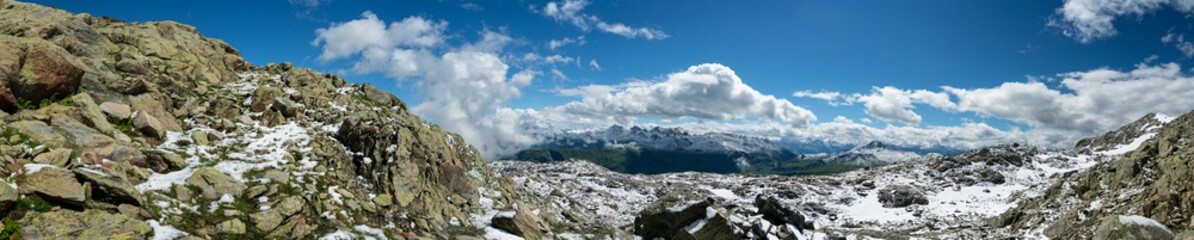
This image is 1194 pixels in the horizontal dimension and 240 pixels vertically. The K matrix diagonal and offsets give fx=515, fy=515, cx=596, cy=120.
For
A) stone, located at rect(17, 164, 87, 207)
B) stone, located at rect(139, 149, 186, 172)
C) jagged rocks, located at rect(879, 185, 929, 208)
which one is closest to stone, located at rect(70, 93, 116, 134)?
stone, located at rect(139, 149, 186, 172)

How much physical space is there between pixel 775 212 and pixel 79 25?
44484 millimetres

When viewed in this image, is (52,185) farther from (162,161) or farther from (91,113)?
(91,113)

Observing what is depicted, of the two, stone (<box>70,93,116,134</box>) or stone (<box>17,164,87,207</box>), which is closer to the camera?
stone (<box>17,164,87,207</box>)

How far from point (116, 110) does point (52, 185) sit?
8.71 metres

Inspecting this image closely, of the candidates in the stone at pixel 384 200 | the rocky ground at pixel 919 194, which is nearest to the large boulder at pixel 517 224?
the stone at pixel 384 200

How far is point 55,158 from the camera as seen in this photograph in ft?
51.3

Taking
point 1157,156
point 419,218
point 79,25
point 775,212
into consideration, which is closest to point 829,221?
point 1157,156

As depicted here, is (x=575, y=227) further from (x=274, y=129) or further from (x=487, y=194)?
(x=274, y=129)

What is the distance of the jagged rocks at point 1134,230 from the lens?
96.3 feet

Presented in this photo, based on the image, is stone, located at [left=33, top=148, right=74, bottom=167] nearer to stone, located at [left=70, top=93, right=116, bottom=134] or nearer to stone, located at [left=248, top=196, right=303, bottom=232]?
stone, located at [left=70, top=93, right=116, bottom=134]

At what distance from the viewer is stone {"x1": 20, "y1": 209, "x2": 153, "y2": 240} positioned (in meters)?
12.9

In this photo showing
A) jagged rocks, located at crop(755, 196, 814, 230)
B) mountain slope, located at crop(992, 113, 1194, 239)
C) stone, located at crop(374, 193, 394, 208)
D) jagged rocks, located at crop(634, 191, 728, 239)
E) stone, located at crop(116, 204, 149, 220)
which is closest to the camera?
stone, located at crop(116, 204, 149, 220)

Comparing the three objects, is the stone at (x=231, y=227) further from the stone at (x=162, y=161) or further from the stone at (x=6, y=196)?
the stone at (x=6, y=196)

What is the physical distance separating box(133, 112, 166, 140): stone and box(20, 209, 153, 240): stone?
8.22m
